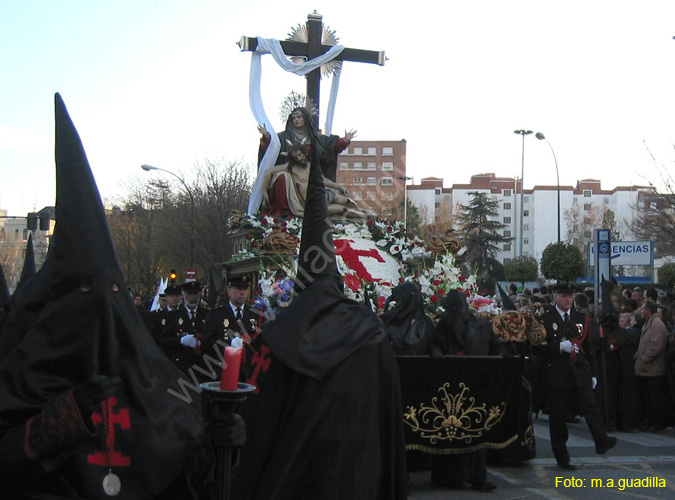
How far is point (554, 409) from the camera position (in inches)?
333

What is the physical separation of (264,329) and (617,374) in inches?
386

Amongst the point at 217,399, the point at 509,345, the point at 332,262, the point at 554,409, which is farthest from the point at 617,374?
the point at 217,399

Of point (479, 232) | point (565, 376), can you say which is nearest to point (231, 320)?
point (565, 376)

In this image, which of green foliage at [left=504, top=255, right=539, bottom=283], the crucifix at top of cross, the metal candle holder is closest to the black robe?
the metal candle holder

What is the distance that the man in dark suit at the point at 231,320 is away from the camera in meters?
8.68

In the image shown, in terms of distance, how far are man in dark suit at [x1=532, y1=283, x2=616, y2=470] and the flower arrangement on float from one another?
58.1 inches

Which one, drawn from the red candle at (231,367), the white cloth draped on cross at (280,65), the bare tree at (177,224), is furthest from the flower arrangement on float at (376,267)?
the bare tree at (177,224)

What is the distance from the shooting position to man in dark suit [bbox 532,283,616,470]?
27.8 ft

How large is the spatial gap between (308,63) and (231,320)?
31.1ft

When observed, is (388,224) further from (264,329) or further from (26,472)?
(26,472)

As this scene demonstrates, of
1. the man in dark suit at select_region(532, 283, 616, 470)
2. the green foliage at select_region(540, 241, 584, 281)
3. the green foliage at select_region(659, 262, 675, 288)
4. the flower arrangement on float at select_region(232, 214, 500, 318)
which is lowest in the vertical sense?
the man in dark suit at select_region(532, 283, 616, 470)

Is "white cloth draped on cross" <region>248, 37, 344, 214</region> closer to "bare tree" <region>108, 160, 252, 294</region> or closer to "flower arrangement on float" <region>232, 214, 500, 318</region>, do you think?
"flower arrangement on float" <region>232, 214, 500, 318</region>

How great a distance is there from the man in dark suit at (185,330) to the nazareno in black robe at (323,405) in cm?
615

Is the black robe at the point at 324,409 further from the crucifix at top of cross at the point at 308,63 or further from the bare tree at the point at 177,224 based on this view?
the bare tree at the point at 177,224
